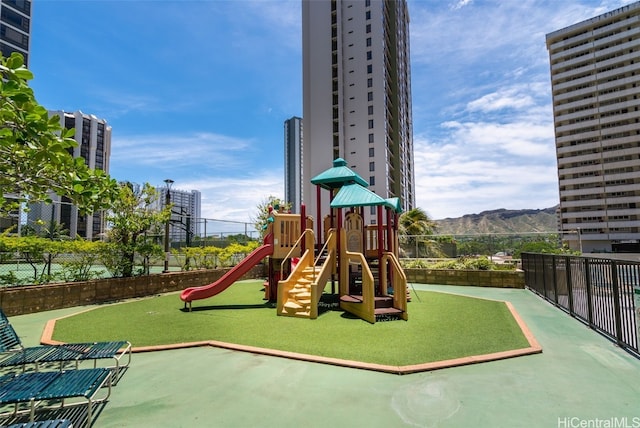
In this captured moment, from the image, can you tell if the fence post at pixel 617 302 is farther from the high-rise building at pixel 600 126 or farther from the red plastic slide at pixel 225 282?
the high-rise building at pixel 600 126

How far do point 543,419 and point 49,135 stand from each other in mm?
6459

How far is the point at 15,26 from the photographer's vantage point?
59.9m

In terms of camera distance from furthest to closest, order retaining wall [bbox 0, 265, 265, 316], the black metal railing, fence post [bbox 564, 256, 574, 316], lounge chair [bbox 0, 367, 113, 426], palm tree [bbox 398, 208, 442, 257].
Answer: palm tree [bbox 398, 208, 442, 257] → retaining wall [bbox 0, 265, 265, 316] → fence post [bbox 564, 256, 574, 316] → the black metal railing → lounge chair [bbox 0, 367, 113, 426]

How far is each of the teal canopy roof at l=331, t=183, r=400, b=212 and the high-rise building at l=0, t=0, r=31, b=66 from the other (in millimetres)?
78850

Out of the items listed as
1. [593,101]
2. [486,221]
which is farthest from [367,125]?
[486,221]

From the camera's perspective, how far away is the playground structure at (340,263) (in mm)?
8328

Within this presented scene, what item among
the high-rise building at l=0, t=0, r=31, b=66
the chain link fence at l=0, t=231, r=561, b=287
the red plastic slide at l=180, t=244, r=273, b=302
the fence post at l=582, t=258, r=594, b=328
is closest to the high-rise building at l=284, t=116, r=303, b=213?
the high-rise building at l=0, t=0, r=31, b=66

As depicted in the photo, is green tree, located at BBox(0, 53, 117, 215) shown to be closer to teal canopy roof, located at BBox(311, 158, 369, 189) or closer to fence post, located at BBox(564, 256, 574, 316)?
teal canopy roof, located at BBox(311, 158, 369, 189)

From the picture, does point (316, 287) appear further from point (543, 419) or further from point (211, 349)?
point (543, 419)

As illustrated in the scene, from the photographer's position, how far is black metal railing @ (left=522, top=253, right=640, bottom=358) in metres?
5.32

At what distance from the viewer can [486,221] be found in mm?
187500

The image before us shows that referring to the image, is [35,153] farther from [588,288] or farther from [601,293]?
[588,288]

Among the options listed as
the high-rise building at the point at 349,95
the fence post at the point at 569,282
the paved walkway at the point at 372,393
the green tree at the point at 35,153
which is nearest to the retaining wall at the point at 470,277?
the fence post at the point at 569,282

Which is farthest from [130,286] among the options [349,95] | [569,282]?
[349,95]
